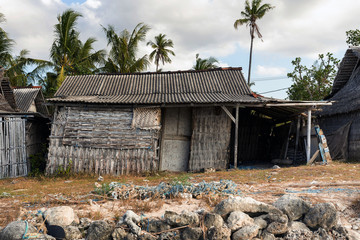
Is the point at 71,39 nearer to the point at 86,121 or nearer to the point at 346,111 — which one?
the point at 86,121

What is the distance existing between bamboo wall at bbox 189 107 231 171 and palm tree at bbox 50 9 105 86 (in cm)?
1282

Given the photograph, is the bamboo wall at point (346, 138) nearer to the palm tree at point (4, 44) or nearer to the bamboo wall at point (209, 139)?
the bamboo wall at point (209, 139)

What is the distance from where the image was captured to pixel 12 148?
10484 millimetres

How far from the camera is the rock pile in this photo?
15.8 ft

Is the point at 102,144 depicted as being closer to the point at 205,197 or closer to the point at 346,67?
the point at 205,197

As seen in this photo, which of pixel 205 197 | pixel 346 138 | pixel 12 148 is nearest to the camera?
pixel 205 197

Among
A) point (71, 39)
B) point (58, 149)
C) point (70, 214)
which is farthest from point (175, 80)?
point (71, 39)

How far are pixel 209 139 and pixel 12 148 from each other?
7297 millimetres

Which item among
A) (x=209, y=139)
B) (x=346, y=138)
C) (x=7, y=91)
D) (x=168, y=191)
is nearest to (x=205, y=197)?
(x=168, y=191)

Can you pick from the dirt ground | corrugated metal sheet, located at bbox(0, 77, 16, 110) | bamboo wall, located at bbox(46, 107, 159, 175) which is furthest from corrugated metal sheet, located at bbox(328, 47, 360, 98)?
corrugated metal sheet, located at bbox(0, 77, 16, 110)

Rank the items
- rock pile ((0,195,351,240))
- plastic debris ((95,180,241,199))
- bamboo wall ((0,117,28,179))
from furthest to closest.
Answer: bamboo wall ((0,117,28,179)), plastic debris ((95,180,241,199)), rock pile ((0,195,351,240))

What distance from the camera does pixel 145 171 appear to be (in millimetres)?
9883

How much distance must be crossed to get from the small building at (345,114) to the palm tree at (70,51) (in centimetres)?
1589

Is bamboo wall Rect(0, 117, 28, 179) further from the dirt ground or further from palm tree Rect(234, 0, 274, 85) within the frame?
palm tree Rect(234, 0, 274, 85)
